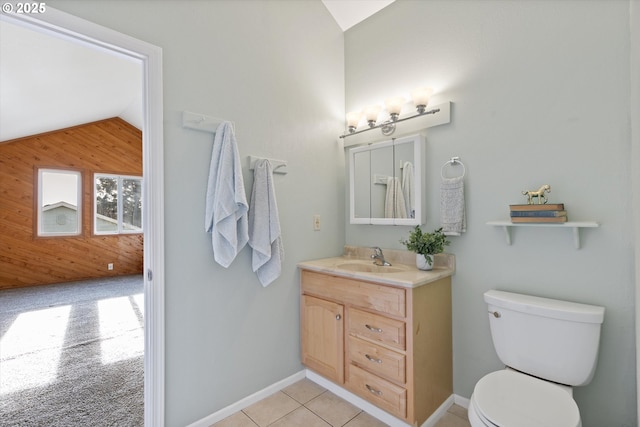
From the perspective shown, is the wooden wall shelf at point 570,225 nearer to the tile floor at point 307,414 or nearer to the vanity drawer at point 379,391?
the vanity drawer at point 379,391

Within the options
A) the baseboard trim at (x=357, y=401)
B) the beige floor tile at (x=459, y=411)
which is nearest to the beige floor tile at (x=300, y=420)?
the baseboard trim at (x=357, y=401)

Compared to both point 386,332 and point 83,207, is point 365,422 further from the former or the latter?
point 83,207

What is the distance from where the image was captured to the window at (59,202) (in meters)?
5.14

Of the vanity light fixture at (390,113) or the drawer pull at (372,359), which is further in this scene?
the vanity light fixture at (390,113)

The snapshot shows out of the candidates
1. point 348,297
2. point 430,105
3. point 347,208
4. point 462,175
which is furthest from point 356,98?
point 348,297

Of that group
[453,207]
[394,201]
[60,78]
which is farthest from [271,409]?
[60,78]

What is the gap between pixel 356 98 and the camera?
2.48 m

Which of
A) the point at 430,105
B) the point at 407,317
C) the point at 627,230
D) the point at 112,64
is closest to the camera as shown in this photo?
the point at 627,230

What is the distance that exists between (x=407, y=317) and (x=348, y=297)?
0.41 metres

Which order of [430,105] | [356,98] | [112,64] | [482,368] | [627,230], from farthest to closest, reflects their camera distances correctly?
[112,64], [356,98], [430,105], [482,368], [627,230]

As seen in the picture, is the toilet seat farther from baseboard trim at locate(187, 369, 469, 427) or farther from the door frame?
the door frame

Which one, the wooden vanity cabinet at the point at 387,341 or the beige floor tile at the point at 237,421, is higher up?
the wooden vanity cabinet at the point at 387,341

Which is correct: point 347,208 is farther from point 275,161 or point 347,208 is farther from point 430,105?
point 430,105

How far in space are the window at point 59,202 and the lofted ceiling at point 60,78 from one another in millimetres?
831
